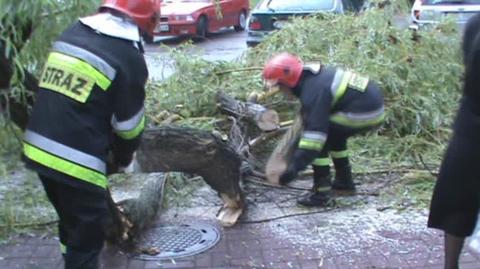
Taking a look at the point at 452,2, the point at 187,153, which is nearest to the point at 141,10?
the point at 187,153

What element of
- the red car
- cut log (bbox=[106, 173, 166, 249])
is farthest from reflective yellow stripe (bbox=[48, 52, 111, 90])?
the red car

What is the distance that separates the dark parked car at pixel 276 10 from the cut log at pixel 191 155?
6095mm

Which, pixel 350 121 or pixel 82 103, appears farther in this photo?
pixel 350 121

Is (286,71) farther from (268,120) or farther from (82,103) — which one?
(82,103)

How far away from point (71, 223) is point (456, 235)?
1.86m

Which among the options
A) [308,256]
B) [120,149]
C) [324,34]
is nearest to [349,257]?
[308,256]

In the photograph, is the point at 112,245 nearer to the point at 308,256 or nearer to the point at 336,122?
the point at 308,256

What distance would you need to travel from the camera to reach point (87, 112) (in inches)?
126

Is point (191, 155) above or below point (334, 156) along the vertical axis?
above

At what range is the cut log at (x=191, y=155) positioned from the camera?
4.72m

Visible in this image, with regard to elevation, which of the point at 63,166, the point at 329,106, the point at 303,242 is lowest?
the point at 303,242

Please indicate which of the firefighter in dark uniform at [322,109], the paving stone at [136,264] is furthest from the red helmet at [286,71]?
the paving stone at [136,264]

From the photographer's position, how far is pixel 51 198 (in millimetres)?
3463

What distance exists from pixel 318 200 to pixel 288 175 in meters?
0.48
